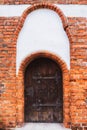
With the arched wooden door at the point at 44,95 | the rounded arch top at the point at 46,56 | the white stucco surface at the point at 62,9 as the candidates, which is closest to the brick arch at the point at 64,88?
the rounded arch top at the point at 46,56

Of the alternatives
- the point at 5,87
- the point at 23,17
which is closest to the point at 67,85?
the point at 5,87

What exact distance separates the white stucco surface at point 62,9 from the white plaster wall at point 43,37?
0.27 meters

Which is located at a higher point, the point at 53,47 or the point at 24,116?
the point at 53,47

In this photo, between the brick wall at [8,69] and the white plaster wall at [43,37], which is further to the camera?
the white plaster wall at [43,37]

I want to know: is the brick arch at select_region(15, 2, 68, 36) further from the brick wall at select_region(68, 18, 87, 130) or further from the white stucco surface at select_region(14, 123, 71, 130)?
the white stucco surface at select_region(14, 123, 71, 130)

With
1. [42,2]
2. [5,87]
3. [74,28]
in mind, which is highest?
[42,2]

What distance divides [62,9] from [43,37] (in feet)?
2.83

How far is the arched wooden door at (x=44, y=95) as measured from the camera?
24.2 ft

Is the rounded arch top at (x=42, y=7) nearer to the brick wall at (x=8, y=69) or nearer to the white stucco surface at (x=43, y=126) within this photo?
the brick wall at (x=8, y=69)

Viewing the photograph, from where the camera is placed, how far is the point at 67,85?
22.9 ft

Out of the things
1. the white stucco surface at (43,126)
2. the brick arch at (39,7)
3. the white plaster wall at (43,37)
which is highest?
the brick arch at (39,7)

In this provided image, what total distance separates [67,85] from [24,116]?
1.45 m

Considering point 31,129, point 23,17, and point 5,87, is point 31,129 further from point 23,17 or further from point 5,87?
point 23,17

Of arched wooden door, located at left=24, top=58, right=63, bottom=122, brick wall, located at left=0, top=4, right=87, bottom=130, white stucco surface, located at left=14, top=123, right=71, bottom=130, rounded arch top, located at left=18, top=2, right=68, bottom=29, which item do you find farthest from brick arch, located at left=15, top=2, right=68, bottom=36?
white stucco surface, located at left=14, top=123, right=71, bottom=130
